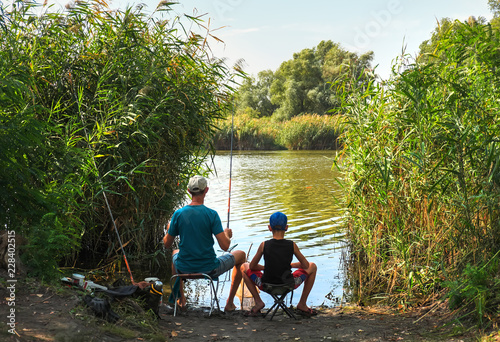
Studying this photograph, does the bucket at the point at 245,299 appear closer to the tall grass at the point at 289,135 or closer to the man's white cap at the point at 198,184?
the man's white cap at the point at 198,184

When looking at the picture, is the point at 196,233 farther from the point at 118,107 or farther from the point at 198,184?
the point at 118,107

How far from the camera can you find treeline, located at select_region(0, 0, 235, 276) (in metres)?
6.07

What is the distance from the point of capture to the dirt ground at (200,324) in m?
3.46

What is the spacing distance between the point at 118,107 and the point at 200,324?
2998 mm

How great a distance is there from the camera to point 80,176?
18.3ft

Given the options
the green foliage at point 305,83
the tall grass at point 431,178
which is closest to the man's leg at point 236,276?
the tall grass at point 431,178

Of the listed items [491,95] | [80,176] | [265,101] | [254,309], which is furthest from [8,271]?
[265,101]

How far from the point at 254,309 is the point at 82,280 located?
5.49 feet

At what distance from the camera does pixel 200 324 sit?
4715mm

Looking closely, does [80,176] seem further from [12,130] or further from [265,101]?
[265,101]

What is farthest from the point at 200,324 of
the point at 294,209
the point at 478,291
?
the point at 294,209

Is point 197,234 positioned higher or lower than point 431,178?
lower

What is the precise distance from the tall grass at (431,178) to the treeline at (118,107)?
7.59 feet

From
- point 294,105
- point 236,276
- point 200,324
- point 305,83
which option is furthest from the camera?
point 305,83
